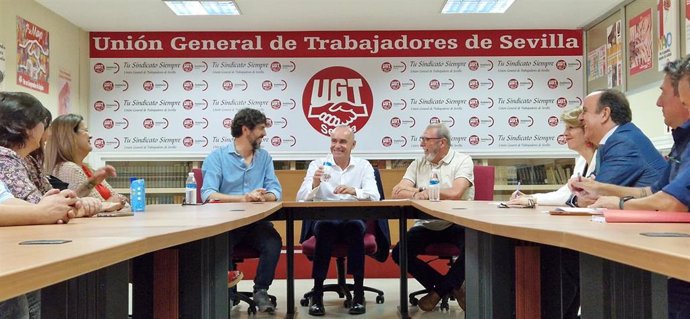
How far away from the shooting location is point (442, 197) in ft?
16.4

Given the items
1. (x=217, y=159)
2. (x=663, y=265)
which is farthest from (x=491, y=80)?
(x=663, y=265)

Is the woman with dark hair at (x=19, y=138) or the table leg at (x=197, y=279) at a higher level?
the woman with dark hair at (x=19, y=138)

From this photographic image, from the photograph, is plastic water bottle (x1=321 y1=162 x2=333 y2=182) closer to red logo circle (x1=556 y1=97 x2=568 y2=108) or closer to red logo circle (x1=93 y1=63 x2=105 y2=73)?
red logo circle (x1=556 y1=97 x2=568 y2=108)

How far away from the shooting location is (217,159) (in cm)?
493

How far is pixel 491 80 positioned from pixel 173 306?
18.2ft

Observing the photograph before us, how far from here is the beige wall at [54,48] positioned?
581cm

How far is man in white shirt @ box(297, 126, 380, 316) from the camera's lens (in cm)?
465

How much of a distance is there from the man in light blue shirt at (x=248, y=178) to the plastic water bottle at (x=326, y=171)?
1.30 feet

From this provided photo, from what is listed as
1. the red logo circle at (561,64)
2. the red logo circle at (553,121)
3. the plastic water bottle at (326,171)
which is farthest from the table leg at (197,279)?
the red logo circle at (561,64)

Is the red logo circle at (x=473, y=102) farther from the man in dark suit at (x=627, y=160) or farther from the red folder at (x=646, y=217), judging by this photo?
the red folder at (x=646, y=217)

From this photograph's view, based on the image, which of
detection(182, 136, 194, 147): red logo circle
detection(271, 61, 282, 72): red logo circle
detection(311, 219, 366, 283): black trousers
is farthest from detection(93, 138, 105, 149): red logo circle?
detection(311, 219, 366, 283): black trousers

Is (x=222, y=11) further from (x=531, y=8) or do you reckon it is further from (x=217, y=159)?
(x=531, y=8)

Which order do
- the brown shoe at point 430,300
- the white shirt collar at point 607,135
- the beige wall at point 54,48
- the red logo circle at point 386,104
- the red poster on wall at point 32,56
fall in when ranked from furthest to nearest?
the red logo circle at point 386,104 < the red poster on wall at point 32,56 < the beige wall at point 54,48 < the brown shoe at point 430,300 < the white shirt collar at point 607,135

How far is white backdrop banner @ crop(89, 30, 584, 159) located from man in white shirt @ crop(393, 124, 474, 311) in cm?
226
